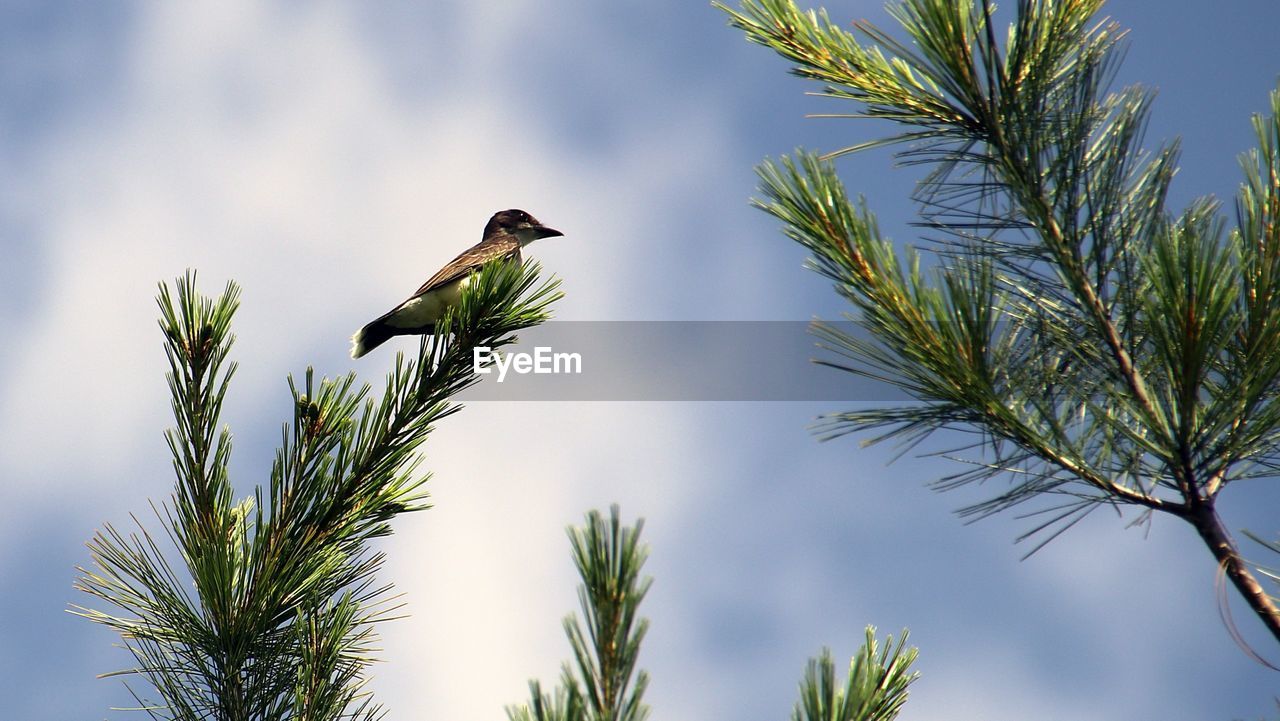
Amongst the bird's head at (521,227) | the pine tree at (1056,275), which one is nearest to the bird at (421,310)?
the bird's head at (521,227)

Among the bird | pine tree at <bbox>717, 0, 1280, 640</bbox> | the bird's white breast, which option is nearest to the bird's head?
the bird

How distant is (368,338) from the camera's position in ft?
22.6

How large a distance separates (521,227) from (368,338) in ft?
10.0

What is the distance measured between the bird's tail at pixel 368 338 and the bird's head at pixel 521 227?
9.17ft

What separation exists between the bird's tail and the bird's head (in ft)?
9.17

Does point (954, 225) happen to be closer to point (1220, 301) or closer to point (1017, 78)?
point (1017, 78)

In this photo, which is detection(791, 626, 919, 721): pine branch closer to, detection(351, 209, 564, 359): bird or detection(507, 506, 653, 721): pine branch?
detection(507, 506, 653, 721): pine branch

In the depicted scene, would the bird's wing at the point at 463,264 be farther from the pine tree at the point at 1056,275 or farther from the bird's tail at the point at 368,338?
the pine tree at the point at 1056,275

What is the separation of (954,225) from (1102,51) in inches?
25.2

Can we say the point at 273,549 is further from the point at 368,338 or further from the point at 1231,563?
the point at 368,338

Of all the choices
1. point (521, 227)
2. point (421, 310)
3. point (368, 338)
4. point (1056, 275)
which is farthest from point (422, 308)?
point (1056, 275)

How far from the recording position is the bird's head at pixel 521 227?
9.61m

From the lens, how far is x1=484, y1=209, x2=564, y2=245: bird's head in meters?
9.61

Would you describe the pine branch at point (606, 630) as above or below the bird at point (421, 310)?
below
